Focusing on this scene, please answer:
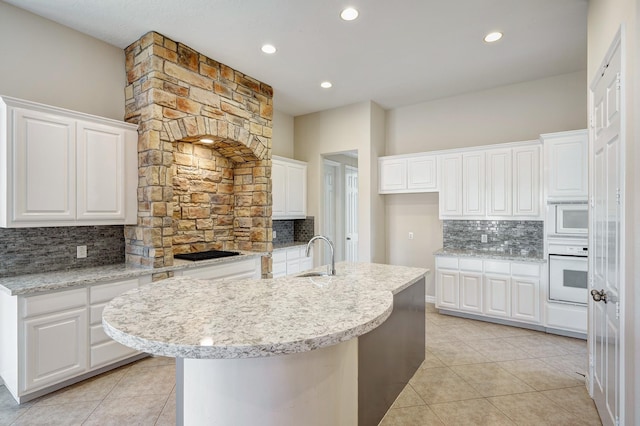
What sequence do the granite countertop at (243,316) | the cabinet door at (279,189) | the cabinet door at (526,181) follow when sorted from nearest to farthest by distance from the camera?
the granite countertop at (243,316)
the cabinet door at (526,181)
the cabinet door at (279,189)

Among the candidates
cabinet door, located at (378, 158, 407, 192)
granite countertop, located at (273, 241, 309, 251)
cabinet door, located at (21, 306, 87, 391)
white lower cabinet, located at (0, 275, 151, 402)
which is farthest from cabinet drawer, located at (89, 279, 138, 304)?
cabinet door, located at (378, 158, 407, 192)

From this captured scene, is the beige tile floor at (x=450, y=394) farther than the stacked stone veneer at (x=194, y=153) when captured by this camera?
No

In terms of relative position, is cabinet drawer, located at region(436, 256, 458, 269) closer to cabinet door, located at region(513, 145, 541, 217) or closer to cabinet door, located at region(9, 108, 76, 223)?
cabinet door, located at region(513, 145, 541, 217)

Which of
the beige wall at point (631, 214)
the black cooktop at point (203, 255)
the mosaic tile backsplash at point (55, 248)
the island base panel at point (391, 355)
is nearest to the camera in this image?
the beige wall at point (631, 214)

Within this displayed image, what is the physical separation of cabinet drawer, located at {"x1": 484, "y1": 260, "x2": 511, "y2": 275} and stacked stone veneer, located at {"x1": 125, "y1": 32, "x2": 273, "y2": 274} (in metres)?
2.93

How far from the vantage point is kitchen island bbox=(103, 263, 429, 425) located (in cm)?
109

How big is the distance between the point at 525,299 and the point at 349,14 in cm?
377

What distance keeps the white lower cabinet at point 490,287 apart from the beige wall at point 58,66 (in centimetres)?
450

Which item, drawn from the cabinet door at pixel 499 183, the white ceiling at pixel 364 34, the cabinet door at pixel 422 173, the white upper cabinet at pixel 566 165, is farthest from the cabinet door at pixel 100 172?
the white upper cabinet at pixel 566 165

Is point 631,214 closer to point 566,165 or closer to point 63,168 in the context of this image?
point 566,165

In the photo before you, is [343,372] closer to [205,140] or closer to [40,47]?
[205,140]

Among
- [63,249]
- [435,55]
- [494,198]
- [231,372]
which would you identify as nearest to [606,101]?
[435,55]

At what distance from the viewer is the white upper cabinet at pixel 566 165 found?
139 inches

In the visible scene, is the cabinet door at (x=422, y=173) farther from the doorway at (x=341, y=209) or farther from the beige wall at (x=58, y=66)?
the beige wall at (x=58, y=66)
